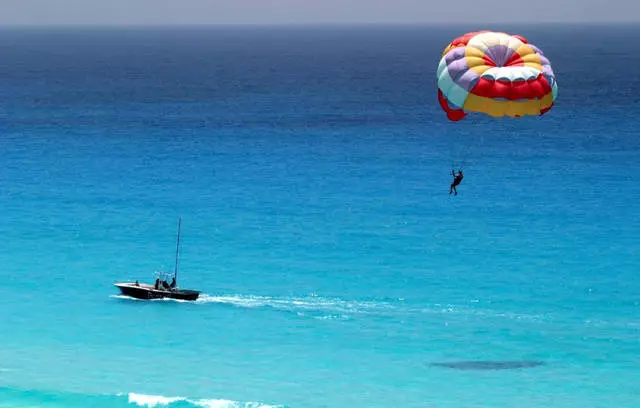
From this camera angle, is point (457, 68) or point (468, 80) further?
point (457, 68)

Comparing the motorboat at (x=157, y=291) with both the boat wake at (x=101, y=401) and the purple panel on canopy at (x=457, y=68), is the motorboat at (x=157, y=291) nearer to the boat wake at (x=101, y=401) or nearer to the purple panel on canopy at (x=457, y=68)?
the boat wake at (x=101, y=401)

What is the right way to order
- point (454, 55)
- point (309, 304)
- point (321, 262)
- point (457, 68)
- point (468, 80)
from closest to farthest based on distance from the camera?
point (468, 80) → point (457, 68) → point (454, 55) → point (309, 304) → point (321, 262)

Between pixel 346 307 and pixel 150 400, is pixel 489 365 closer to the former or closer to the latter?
pixel 346 307

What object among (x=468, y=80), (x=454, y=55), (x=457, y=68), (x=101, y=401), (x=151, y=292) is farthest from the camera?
(x=151, y=292)

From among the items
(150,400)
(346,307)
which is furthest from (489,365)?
(150,400)

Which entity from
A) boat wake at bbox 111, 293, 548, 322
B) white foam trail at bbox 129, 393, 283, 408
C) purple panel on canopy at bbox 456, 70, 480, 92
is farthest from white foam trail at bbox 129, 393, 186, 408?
purple panel on canopy at bbox 456, 70, 480, 92

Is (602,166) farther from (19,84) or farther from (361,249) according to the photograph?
(19,84)
